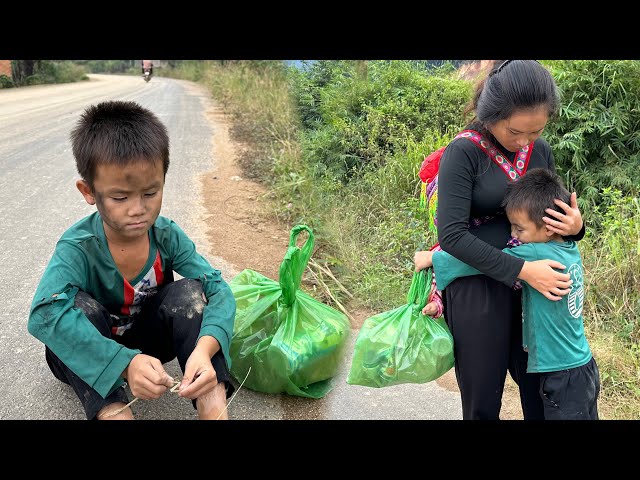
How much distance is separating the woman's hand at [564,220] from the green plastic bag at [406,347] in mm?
443

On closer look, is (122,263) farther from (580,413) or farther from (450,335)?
(580,413)

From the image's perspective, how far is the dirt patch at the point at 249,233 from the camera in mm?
2693

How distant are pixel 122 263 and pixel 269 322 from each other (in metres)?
0.68

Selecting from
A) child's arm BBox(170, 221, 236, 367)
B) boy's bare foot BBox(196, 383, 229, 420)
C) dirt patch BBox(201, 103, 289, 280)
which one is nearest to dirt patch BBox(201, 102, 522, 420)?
dirt patch BBox(201, 103, 289, 280)

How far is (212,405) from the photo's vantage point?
2.02 m

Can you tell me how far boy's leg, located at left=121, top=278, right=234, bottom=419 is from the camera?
205cm

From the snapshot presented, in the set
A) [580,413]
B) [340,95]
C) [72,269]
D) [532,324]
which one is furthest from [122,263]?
[340,95]

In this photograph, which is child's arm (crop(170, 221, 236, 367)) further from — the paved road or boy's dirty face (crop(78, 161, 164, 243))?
the paved road

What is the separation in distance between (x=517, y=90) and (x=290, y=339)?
4.20ft

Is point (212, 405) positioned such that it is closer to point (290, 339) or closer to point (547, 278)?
point (290, 339)

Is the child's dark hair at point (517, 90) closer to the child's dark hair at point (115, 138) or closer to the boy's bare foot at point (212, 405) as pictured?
the child's dark hair at point (115, 138)

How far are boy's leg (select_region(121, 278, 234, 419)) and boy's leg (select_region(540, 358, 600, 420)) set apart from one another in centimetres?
109

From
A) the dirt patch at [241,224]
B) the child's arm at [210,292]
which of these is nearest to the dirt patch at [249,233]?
the dirt patch at [241,224]

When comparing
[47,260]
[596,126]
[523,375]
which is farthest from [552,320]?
[596,126]
